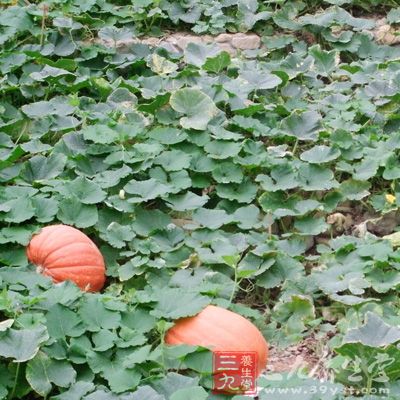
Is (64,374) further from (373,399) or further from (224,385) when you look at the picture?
(373,399)

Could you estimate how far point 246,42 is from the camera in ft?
17.7

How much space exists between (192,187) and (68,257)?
79 cm

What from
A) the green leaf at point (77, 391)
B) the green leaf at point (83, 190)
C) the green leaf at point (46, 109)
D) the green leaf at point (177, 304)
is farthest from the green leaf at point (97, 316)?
the green leaf at point (46, 109)

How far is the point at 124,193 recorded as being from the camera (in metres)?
3.94

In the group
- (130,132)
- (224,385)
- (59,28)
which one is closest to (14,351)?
(224,385)

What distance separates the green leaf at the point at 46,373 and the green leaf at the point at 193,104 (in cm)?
170

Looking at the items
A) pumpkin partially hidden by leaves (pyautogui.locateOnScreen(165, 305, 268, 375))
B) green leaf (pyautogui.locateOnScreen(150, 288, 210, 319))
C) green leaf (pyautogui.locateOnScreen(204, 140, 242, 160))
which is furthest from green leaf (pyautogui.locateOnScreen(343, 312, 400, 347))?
green leaf (pyautogui.locateOnScreen(204, 140, 242, 160))

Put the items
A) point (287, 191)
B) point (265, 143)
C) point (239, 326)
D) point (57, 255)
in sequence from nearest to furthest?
point (239, 326), point (57, 255), point (287, 191), point (265, 143)

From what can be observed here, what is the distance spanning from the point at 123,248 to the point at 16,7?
82.4 inches

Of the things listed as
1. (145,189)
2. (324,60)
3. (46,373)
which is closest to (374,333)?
(46,373)

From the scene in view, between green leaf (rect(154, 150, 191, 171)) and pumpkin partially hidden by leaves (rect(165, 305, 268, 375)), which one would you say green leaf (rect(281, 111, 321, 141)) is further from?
pumpkin partially hidden by leaves (rect(165, 305, 268, 375))

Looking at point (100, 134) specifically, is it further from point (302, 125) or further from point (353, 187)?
point (353, 187)

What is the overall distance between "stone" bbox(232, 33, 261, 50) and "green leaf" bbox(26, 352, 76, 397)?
2.86m

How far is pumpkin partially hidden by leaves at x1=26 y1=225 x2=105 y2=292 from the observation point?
3486 millimetres
